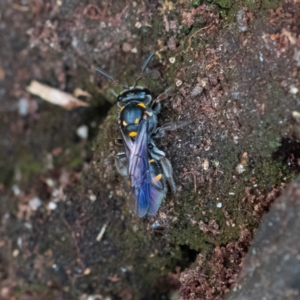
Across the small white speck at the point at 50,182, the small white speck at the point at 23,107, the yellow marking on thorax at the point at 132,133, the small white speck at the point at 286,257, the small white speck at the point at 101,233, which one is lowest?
the small white speck at the point at 286,257

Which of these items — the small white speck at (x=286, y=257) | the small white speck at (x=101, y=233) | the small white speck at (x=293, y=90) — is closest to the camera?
the small white speck at (x=286, y=257)

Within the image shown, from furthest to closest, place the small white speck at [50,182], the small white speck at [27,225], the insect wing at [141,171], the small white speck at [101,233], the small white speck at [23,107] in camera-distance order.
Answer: the small white speck at [23,107], the small white speck at [50,182], the small white speck at [27,225], the small white speck at [101,233], the insect wing at [141,171]

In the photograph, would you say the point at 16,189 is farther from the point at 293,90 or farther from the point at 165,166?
the point at 293,90

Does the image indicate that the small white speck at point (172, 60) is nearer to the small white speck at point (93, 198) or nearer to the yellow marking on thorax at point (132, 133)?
the yellow marking on thorax at point (132, 133)

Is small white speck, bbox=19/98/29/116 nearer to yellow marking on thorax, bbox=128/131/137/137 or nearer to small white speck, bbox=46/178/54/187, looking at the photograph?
small white speck, bbox=46/178/54/187

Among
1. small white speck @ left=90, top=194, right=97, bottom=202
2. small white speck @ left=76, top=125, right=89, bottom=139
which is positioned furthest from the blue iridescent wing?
small white speck @ left=76, top=125, right=89, bottom=139

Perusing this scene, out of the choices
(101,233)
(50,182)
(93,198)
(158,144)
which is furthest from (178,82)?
(50,182)

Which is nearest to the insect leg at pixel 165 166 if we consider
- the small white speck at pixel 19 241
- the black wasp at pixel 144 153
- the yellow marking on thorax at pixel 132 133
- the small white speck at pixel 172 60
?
the black wasp at pixel 144 153

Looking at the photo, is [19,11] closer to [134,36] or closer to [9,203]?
[134,36]
